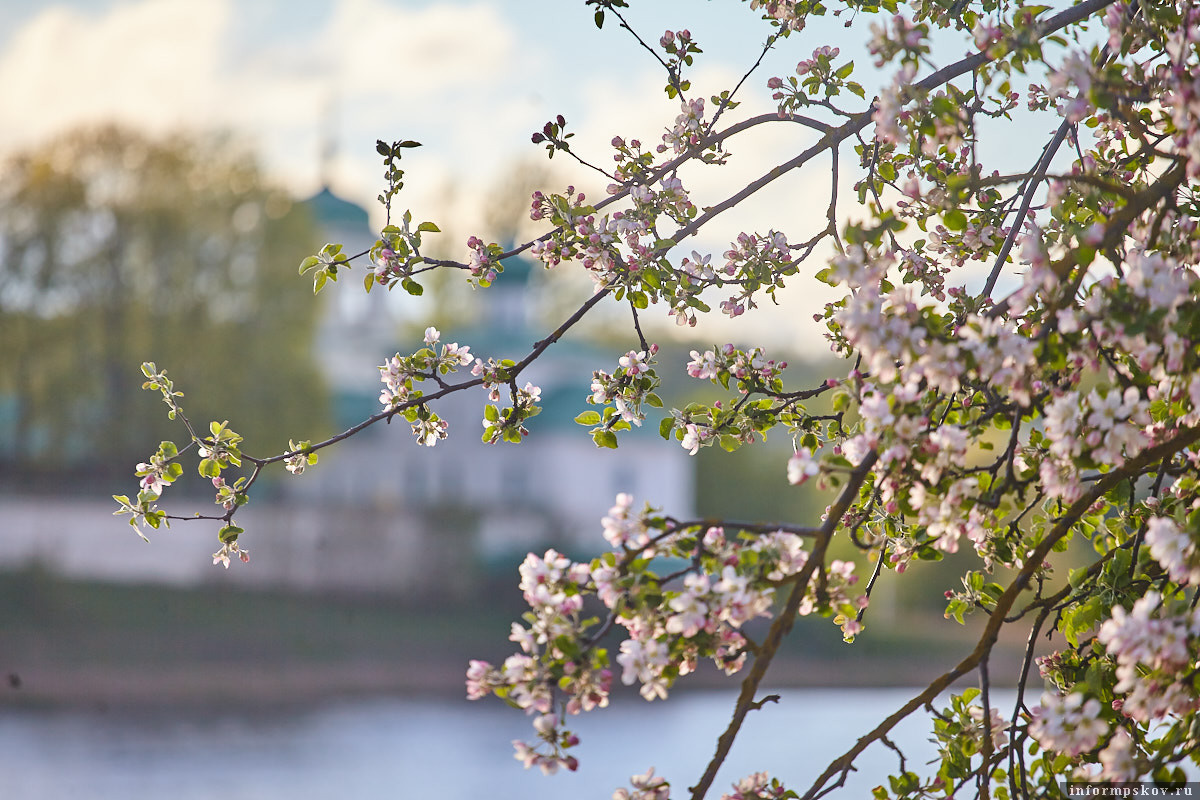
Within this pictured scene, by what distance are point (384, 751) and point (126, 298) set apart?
11249mm

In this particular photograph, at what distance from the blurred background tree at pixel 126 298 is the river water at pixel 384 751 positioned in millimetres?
5946

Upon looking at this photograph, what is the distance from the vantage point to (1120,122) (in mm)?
2684

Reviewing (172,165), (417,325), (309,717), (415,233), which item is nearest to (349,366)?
(417,325)

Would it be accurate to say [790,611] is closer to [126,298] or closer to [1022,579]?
[1022,579]

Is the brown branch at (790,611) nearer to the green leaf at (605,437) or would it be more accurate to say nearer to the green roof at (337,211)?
the green leaf at (605,437)

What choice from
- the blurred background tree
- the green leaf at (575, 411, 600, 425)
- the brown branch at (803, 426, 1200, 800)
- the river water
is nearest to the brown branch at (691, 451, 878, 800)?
the brown branch at (803, 426, 1200, 800)

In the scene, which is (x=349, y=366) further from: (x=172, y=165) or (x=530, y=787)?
(x=530, y=787)

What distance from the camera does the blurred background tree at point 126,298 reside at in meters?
22.1

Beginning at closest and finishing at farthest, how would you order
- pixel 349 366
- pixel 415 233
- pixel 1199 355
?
pixel 1199 355
pixel 415 233
pixel 349 366

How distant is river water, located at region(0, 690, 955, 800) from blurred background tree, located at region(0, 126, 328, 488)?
5946mm

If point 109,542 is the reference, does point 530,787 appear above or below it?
below

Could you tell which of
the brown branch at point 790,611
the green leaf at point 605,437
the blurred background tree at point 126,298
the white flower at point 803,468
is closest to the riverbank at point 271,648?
the blurred background tree at point 126,298

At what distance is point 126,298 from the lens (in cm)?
2284

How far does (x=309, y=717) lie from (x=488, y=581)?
596cm
